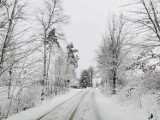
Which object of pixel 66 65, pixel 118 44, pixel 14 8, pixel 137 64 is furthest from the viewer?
pixel 66 65

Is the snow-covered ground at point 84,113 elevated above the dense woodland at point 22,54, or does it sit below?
below

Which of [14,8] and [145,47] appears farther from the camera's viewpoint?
[145,47]

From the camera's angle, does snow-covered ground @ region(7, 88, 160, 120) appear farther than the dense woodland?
Yes

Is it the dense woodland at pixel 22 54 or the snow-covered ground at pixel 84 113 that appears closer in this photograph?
the dense woodland at pixel 22 54

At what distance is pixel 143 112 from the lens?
10.7 meters

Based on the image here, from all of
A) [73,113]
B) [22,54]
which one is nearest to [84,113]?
[73,113]

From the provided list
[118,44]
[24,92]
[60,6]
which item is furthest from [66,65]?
[24,92]

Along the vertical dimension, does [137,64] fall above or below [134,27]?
below

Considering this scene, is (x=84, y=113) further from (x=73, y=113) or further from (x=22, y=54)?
(x=22, y=54)

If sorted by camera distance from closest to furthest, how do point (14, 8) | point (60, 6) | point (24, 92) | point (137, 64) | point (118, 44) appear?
point (14, 8) → point (137, 64) → point (24, 92) → point (60, 6) → point (118, 44)

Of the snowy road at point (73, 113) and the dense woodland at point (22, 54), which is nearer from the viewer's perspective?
the dense woodland at point (22, 54)

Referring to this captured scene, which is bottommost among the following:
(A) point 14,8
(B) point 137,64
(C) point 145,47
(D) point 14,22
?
(B) point 137,64

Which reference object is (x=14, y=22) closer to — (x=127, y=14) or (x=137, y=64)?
(x=127, y=14)

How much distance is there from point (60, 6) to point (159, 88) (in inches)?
513
